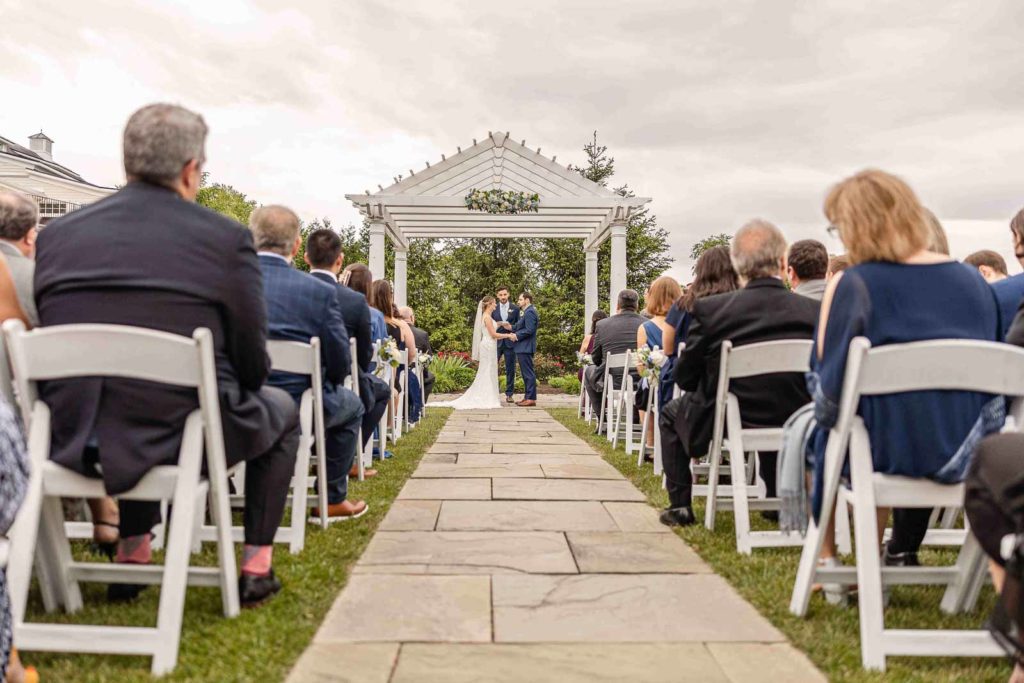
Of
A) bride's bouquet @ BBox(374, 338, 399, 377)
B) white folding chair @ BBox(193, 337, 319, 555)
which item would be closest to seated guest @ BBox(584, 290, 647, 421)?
bride's bouquet @ BBox(374, 338, 399, 377)

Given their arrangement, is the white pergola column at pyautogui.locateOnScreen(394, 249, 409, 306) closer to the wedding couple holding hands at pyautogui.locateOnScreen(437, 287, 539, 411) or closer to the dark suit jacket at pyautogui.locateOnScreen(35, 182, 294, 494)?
the wedding couple holding hands at pyautogui.locateOnScreen(437, 287, 539, 411)

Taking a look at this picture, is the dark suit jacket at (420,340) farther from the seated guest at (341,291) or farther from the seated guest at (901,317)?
the seated guest at (901,317)

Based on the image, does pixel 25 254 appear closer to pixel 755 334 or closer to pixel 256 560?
pixel 256 560

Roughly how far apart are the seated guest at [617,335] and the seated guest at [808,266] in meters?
3.78

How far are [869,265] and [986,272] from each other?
8.83ft

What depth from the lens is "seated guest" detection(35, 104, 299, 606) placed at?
249cm

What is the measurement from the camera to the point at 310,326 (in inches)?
160

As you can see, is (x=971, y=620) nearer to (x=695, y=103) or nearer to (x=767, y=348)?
(x=767, y=348)

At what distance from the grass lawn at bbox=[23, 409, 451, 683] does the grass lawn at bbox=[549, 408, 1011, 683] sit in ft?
4.84

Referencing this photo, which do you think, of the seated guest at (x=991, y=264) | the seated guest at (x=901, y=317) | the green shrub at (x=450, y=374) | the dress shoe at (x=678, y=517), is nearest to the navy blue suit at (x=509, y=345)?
the green shrub at (x=450, y=374)

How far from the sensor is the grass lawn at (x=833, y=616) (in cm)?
241

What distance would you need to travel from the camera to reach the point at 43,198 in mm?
34312

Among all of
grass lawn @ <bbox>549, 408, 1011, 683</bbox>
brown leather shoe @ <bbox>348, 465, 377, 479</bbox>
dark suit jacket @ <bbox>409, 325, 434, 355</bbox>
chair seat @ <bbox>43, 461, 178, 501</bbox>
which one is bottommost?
grass lawn @ <bbox>549, 408, 1011, 683</bbox>

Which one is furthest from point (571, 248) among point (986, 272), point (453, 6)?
point (986, 272)
